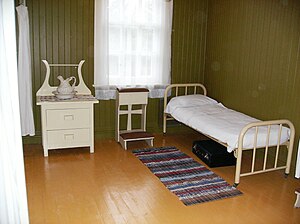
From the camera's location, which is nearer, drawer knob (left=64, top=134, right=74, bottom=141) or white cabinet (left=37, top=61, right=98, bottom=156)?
white cabinet (left=37, top=61, right=98, bottom=156)

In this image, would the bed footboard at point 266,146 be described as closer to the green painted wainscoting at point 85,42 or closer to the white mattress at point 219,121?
the white mattress at point 219,121

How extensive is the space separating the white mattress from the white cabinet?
1.22 m

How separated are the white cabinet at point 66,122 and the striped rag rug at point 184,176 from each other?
28.4 inches

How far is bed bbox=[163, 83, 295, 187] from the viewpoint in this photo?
3.52 meters

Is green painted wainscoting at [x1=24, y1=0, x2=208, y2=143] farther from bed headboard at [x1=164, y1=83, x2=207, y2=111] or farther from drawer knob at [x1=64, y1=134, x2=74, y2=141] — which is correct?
drawer knob at [x1=64, y1=134, x2=74, y2=141]

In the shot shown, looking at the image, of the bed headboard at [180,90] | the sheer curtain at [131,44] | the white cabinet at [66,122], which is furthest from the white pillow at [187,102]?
the white cabinet at [66,122]

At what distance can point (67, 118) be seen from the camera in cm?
424

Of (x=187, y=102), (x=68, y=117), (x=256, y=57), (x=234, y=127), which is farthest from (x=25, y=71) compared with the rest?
(x=256, y=57)

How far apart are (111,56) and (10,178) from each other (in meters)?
3.33

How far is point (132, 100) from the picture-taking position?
479cm

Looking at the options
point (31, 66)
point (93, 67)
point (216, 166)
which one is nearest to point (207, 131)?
point (216, 166)

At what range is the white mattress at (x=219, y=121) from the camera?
3.57 meters

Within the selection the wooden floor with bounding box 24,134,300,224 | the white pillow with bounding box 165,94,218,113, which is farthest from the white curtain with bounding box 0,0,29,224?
the white pillow with bounding box 165,94,218,113

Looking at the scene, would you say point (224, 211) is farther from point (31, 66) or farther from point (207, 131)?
point (31, 66)
